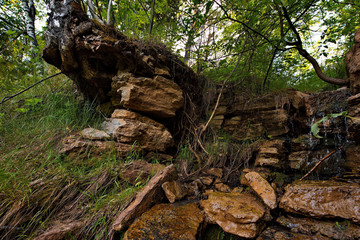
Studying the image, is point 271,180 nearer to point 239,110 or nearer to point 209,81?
point 239,110

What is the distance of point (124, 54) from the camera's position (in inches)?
92.7

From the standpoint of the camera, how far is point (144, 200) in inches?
56.5

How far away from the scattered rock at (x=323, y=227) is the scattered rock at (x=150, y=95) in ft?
6.97

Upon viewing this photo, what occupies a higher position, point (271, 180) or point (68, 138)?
point (68, 138)

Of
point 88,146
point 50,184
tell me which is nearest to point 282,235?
point 50,184

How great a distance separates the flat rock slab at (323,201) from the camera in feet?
3.85

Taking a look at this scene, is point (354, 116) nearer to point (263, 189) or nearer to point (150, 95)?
point (263, 189)

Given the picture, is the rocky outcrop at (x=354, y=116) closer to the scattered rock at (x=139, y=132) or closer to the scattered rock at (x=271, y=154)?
the scattered rock at (x=271, y=154)

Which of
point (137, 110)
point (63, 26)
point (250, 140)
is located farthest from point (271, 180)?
point (63, 26)

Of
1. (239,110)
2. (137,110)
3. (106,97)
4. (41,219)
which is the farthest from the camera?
(239,110)

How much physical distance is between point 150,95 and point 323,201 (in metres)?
2.52

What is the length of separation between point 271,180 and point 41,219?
2620 millimetres

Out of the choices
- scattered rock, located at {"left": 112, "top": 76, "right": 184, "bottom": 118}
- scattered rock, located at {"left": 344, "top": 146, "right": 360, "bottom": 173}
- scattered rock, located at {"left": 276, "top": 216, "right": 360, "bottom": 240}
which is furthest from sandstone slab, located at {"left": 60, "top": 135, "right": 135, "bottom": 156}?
scattered rock, located at {"left": 344, "top": 146, "right": 360, "bottom": 173}

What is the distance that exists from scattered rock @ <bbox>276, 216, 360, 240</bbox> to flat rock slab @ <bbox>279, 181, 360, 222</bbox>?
1.9 inches
